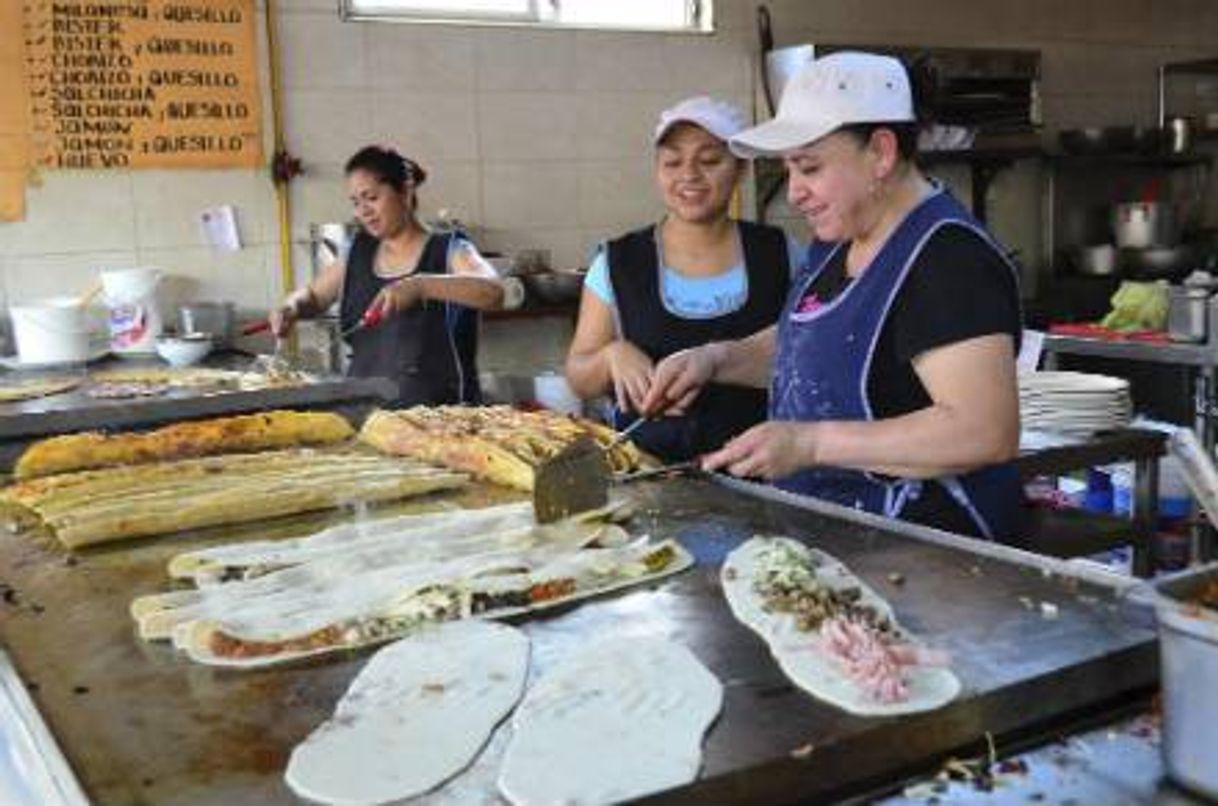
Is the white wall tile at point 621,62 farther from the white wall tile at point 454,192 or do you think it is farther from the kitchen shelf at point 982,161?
the kitchen shelf at point 982,161

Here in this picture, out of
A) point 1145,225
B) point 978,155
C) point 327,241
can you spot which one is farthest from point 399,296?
point 1145,225

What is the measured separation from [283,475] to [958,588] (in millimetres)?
1359

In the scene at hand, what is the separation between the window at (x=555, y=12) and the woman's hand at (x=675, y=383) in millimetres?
3534

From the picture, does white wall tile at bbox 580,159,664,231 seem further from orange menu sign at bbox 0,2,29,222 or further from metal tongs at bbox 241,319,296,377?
orange menu sign at bbox 0,2,29,222

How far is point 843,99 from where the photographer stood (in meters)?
2.07

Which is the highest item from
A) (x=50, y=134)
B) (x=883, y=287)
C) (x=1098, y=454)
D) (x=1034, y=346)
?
(x=50, y=134)

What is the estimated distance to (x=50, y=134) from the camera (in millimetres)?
4887

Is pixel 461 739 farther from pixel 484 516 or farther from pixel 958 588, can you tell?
pixel 484 516

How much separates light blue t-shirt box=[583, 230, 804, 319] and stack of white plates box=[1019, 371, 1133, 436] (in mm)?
822

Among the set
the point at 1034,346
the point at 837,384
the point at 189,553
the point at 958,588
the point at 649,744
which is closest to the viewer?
the point at 649,744

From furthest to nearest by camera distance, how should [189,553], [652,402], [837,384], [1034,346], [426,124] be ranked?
[426,124] < [1034,346] < [652,402] < [837,384] < [189,553]

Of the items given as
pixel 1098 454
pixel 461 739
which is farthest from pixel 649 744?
pixel 1098 454

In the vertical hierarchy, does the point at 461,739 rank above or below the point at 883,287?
below

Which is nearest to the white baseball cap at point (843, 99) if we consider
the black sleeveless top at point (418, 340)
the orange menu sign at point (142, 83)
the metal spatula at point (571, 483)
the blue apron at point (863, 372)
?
the blue apron at point (863, 372)
